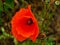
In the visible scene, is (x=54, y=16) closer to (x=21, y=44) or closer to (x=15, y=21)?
(x=21, y=44)

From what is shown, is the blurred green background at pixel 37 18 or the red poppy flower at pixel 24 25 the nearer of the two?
the red poppy flower at pixel 24 25

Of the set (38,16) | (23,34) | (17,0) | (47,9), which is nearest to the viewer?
(23,34)

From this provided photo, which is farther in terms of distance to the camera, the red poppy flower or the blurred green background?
the blurred green background

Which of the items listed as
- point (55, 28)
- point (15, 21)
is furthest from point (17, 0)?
point (15, 21)

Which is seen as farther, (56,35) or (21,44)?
(56,35)

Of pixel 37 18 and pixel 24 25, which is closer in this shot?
pixel 24 25

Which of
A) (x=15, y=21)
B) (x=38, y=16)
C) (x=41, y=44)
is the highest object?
(x=15, y=21)

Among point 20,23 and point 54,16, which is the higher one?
point 20,23

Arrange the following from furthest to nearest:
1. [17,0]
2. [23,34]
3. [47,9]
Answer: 1. [17,0]
2. [47,9]
3. [23,34]
